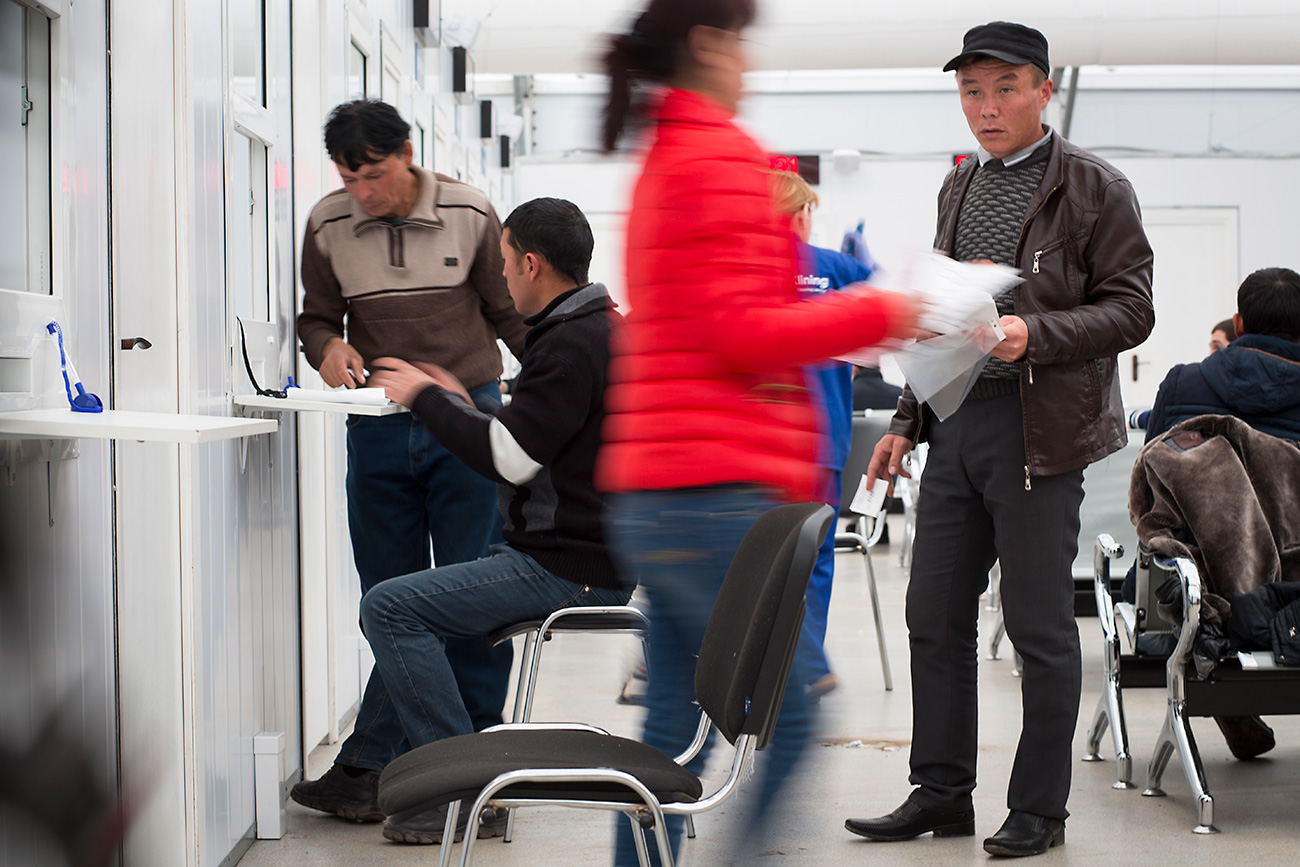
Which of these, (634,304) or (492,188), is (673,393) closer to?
(634,304)

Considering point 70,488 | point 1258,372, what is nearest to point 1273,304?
point 1258,372

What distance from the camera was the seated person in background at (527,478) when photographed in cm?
229

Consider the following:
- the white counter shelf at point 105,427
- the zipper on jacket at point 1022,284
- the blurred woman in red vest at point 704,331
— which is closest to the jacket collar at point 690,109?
the blurred woman in red vest at point 704,331

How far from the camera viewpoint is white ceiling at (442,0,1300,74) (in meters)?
7.64

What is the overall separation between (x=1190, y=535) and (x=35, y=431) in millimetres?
2453

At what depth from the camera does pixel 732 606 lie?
4.82 feet

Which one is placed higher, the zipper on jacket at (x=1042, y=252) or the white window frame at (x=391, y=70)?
the white window frame at (x=391, y=70)

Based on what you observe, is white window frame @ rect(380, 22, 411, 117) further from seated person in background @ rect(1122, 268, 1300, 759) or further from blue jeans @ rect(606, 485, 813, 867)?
blue jeans @ rect(606, 485, 813, 867)

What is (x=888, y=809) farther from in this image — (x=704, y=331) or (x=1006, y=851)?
(x=704, y=331)

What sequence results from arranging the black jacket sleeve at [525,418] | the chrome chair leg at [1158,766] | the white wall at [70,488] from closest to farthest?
the white wall at [70,488], the black jacket sleeve at [525,418], the chrome chair leg at [1158,766]

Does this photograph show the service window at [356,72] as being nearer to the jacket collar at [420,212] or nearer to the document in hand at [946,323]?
the jacket collar at [420,212]

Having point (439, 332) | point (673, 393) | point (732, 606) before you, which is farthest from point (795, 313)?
point (439, 332)

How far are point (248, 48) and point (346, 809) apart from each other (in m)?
1.63

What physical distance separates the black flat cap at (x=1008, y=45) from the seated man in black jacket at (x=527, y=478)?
2.75 ft
